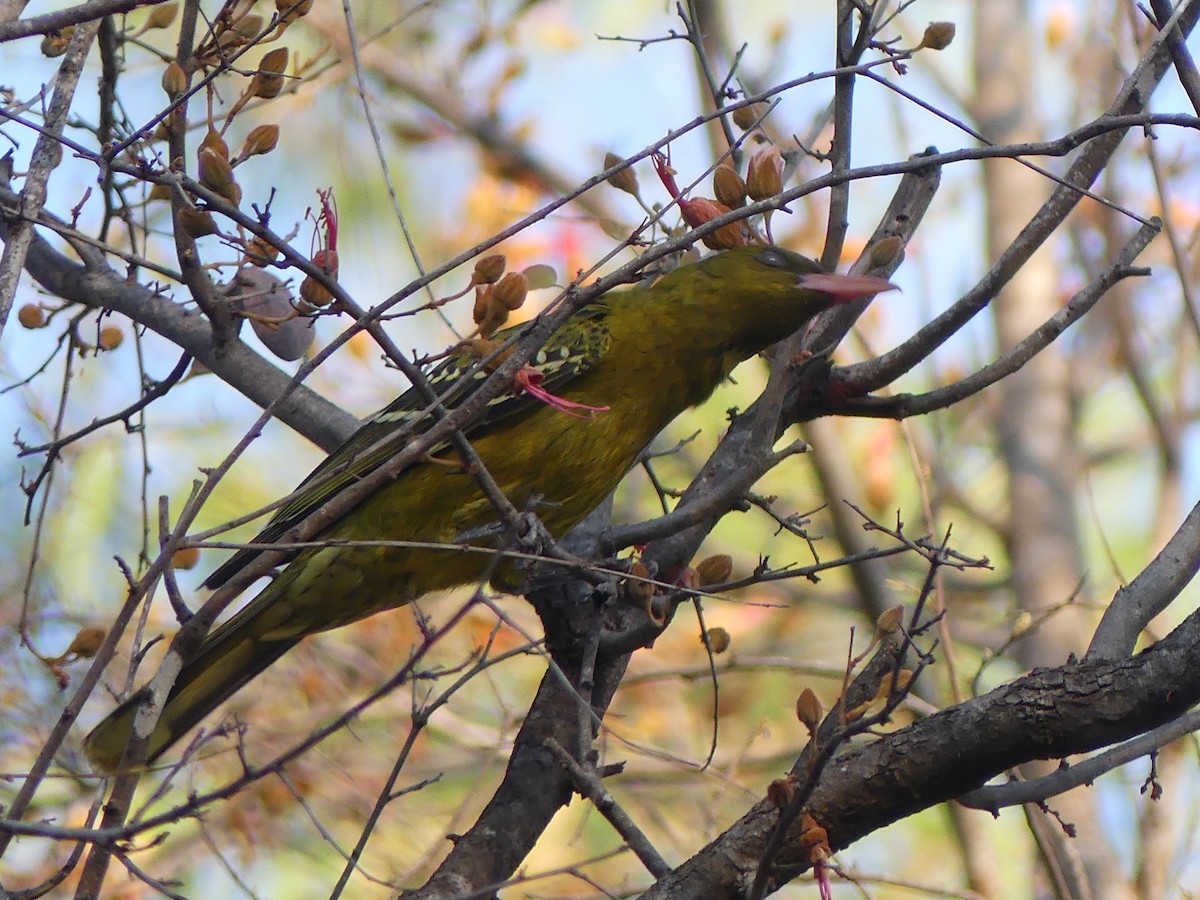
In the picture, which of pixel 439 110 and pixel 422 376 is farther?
pixel 439 110

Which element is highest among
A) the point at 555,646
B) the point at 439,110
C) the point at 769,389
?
the point at 439,110

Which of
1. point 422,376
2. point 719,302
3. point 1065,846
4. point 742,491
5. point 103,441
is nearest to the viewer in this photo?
point 422,376

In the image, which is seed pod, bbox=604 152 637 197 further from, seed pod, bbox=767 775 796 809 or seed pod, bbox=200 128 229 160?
seed pod, bbox=767 775 796 809

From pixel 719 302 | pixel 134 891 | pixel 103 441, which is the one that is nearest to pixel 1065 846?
pixel 719 302

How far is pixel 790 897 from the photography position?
4.96 metres

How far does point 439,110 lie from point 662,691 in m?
2.93

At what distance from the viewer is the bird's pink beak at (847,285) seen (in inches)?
122

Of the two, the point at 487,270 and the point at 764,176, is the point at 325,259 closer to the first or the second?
the point at 487,270

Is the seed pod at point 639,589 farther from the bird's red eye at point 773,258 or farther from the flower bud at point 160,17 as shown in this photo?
the flower bud at point 160,17

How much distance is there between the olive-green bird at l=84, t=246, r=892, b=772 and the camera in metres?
3.25

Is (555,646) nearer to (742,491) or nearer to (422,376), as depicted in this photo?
(742,491)

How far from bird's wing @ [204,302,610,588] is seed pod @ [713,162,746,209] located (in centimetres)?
75

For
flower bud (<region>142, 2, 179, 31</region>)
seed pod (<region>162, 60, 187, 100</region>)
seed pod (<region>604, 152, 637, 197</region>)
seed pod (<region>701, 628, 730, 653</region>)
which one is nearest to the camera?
seed pod (<region>162, 60, 187, 100</region>)

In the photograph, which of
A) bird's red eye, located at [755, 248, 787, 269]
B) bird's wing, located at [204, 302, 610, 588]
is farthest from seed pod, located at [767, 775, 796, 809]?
bird's red eye, located at [755, 248, 787, 269]
